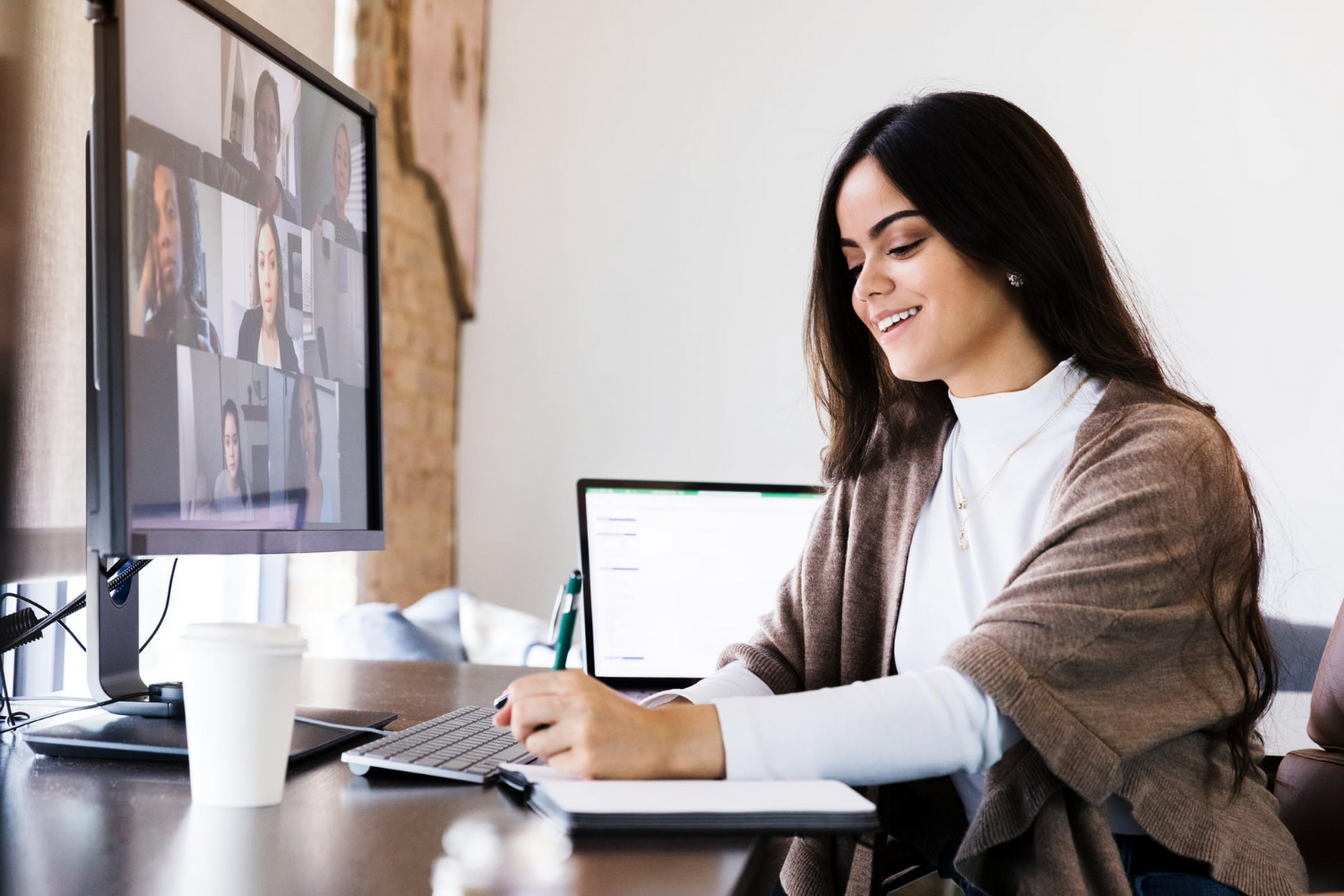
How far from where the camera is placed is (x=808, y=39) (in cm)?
336

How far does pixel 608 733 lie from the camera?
729 mm

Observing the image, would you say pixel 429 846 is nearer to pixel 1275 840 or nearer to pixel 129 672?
pixel 129 672

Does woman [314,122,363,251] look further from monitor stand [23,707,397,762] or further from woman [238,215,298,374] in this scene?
monitor stand [23,707,397,762]

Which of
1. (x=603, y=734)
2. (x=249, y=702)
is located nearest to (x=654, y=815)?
(x=603, y=734)

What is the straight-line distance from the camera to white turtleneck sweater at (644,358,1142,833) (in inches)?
30.0

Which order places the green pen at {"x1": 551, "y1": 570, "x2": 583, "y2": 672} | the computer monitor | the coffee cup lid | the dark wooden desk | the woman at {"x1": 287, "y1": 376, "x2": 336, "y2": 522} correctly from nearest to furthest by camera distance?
the dark wooden desk < the coffee cup lid < the computer monitor < the woman at {"x1": 287, "y1": 376, "x2": 336, "y2": 522} < the green pen at {"x1": 551, "y1": 570, "x2": 583, "y2": 672}

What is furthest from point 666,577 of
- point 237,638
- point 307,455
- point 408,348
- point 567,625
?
point 408,348

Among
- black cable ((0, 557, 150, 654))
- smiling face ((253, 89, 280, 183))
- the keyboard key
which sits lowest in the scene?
the keyboard key

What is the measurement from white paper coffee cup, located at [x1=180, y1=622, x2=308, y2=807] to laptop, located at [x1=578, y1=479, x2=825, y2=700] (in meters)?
0.96

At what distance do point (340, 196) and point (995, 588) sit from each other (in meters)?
0.79

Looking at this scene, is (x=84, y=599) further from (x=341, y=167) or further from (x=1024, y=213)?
(x=1024, y=213)

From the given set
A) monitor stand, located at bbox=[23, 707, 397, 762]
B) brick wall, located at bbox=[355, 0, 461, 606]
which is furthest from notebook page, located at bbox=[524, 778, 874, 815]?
brick wall, located at bbox=[355, 0, 461, 606]

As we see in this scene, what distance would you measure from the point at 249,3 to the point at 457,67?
0.93 m

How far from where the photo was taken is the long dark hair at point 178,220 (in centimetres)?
80
